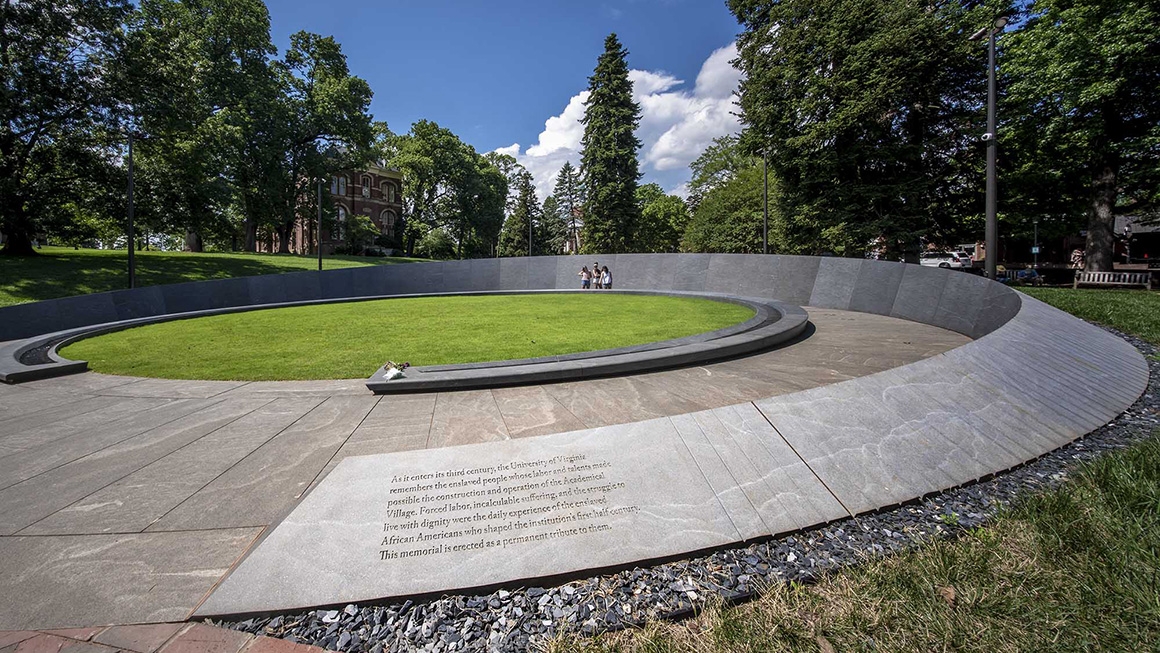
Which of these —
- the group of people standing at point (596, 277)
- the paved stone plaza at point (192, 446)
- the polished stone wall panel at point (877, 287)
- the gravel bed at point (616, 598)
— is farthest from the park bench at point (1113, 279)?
the gravel bed at point (616, 598)

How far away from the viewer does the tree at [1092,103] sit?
16906 millimetres

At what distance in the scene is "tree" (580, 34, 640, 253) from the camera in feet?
132

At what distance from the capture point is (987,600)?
2213 millimetres

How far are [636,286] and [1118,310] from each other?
15880 millimetres

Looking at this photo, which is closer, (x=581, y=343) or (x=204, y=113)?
(x=581, y=343)

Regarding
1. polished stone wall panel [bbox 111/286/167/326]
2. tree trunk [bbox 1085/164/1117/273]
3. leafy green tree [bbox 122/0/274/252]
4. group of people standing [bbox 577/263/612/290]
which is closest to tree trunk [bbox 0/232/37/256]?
leafy green tree [bbox 122/0/274/252]

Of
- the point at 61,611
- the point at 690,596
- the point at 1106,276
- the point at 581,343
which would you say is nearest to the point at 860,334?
the point at 581,343

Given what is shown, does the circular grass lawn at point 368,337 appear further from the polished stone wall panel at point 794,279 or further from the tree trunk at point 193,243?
the tree trunk at point 193,243

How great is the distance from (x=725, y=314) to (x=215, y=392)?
33.6 ft

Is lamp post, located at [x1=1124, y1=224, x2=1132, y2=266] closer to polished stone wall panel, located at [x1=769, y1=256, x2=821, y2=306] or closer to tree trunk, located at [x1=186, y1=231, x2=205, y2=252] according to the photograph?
polished stone wall panel, located at [x1=769, y1=256, x2=821, y2=306]

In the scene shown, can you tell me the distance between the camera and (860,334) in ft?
30.3

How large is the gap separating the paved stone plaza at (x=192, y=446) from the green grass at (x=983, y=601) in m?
2.33

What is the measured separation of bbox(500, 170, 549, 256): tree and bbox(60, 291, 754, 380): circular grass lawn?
5168 cm

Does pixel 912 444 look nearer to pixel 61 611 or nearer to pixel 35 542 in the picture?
pixel 61 611
